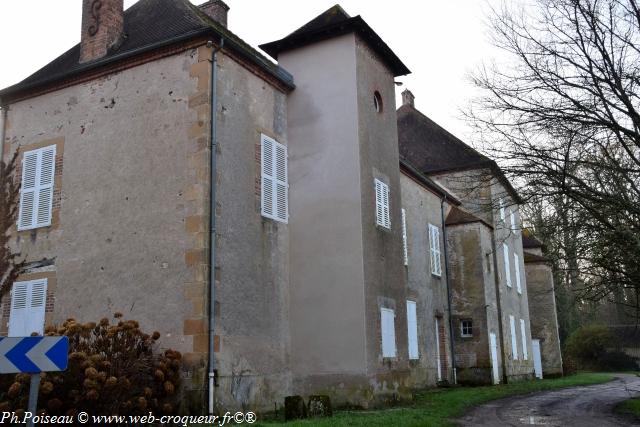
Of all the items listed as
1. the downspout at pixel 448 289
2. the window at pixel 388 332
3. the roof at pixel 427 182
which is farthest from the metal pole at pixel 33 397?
the downspout at pixel 448 289

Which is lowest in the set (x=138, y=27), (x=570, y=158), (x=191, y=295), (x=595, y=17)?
(x=191, y=295)

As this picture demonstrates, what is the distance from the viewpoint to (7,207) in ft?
43.1

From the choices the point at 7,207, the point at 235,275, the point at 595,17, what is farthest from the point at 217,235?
the point at 595,17

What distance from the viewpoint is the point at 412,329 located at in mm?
18469

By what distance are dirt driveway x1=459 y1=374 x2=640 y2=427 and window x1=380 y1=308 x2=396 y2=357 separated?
205 cm

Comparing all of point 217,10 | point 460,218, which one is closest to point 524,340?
point 460,218

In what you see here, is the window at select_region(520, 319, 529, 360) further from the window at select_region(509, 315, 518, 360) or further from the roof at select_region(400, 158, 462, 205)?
the roof at select_region(400, 158, 462, 205)

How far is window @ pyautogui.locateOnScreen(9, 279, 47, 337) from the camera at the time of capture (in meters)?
12.1

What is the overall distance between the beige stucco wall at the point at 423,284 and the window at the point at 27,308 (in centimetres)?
1041

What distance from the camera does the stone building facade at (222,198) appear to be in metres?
11.0

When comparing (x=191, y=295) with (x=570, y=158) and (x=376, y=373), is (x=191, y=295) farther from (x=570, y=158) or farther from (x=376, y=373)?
(x=570, y=158)

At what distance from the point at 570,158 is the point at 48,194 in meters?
10.1

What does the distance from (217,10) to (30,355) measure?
11206 mm

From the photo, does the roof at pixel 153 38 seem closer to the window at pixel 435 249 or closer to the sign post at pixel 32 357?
the sign post at pixel 32 357
